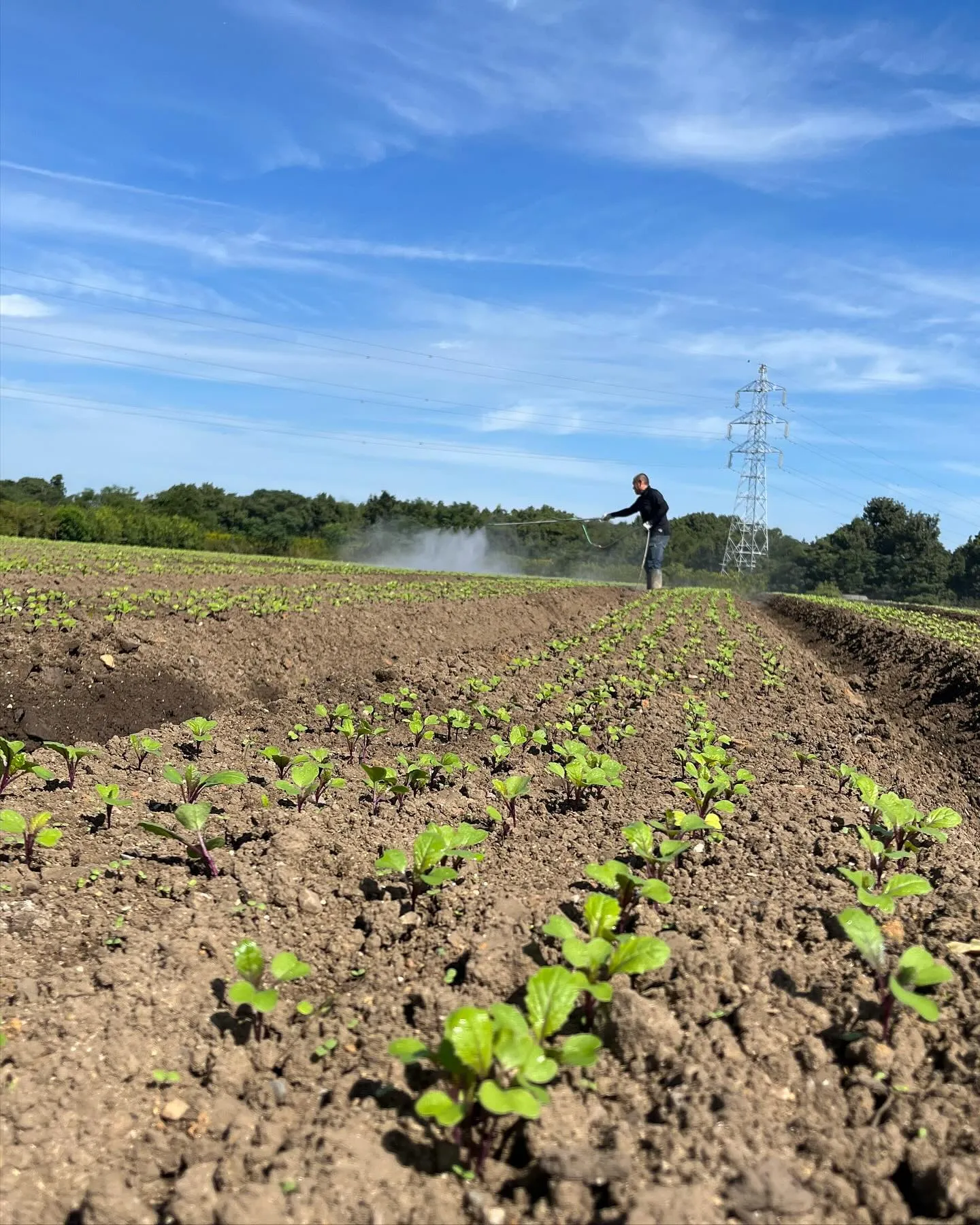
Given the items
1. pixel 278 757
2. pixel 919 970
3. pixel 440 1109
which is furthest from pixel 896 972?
pixel 278 757

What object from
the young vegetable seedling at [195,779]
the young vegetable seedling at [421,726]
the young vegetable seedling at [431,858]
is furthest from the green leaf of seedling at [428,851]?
the young vegetable seedling at [421,726]

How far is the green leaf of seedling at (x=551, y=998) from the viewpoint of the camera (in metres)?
1.98

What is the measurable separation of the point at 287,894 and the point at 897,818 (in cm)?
226

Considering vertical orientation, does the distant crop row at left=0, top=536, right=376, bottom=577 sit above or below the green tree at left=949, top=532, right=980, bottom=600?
below

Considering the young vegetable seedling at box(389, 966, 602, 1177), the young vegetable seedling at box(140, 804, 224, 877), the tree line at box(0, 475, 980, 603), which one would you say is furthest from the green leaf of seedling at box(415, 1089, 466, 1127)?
the tree line at box(0, 475, 980, 603)

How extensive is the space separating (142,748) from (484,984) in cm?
287

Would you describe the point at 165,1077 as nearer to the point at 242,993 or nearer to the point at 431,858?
the point at 242,993

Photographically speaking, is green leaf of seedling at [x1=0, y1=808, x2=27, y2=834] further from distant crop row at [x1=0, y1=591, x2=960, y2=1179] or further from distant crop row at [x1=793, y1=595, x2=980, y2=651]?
distant crop row at [x1=793, y1=595, x2=980, y2=651]

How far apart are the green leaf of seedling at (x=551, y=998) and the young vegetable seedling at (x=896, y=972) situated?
0.73m

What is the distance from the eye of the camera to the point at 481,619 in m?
12.0

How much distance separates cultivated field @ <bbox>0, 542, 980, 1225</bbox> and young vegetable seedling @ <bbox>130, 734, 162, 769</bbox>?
0.08 ft

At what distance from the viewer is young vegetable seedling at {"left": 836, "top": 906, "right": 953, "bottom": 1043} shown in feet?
6.44

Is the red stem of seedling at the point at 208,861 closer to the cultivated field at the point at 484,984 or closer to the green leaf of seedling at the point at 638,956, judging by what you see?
the cultivated field at the point at 484,984

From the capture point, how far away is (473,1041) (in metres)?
1.80
